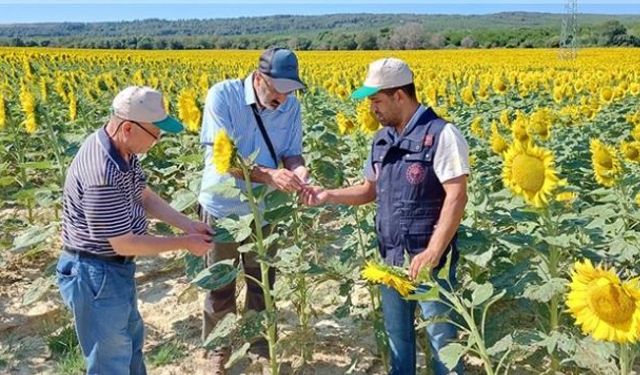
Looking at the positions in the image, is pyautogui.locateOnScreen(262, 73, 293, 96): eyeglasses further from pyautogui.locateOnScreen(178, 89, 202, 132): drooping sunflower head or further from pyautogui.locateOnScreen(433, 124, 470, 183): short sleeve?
pyautogui.locateOnScreen(178, 89, 202, 132): drooping sunflower head

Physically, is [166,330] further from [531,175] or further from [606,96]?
[606,96]

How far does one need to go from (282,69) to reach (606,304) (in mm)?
1582

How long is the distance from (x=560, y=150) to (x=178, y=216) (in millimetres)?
2466

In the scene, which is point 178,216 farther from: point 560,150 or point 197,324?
point 560,150

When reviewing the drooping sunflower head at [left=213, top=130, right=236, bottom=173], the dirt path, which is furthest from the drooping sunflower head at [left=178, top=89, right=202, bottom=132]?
the drooping sunflower head at [left=213, top=130, right=236, bottom=173]

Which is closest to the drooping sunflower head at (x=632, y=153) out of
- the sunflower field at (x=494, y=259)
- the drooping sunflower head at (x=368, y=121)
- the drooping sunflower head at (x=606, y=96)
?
the sunflower field at (x=494, y=259)

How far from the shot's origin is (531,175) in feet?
8.70

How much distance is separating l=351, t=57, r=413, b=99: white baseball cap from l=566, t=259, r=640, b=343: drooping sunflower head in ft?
3.32

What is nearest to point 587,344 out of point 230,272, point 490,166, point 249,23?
point 230,272

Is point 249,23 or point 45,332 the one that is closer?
point 45,332

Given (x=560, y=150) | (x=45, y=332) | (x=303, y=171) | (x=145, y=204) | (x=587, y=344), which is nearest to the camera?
(x=587, y=344)

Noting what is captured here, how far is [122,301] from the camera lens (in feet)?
8.47

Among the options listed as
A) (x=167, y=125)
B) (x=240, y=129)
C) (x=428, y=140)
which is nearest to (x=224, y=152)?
(x=167, y=125)

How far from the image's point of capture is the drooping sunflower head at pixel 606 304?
1646mm
